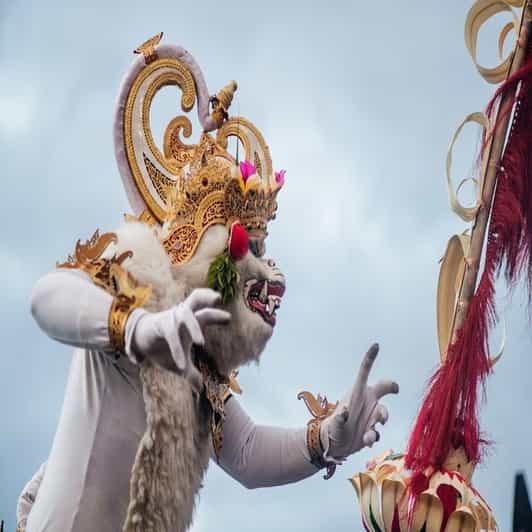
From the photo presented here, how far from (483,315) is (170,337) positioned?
115 centimetres

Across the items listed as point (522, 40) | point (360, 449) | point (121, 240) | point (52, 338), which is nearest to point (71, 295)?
point (52, 338)

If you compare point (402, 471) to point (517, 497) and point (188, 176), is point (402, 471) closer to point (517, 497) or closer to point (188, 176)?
point (517, 497)

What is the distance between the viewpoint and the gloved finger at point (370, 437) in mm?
3322

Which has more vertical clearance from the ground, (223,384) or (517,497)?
(223,384)

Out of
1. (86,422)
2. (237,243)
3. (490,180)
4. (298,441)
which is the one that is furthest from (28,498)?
(490,180)

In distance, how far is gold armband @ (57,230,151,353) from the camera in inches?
108

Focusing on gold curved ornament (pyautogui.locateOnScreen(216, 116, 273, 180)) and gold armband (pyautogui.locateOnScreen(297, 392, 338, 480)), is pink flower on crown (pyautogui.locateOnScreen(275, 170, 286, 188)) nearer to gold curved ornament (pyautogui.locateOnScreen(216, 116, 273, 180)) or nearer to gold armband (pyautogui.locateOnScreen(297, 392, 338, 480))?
gold curved ornament (pyautogui.locateOnScreen(216, 116, 273, 180))

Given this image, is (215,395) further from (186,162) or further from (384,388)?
(186,162)

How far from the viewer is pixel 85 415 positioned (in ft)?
9.89

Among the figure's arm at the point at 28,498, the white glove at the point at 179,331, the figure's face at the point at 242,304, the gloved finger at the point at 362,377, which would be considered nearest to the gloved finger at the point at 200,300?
the white glove at the point at 179,331

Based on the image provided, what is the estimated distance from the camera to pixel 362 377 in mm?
3240

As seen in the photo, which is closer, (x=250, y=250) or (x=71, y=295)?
(x=71, y=295)

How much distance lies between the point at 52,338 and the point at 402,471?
3.52 feet

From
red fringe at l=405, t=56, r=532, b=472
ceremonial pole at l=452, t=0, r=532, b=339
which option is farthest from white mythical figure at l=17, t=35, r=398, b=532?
ceremonial pole at l=452, t=0, r=532, b=339
